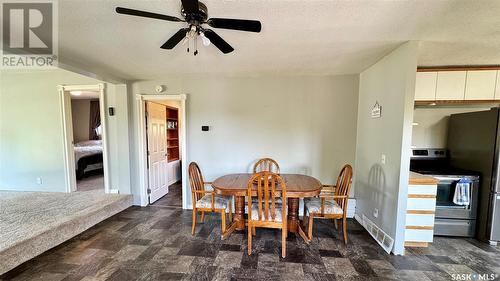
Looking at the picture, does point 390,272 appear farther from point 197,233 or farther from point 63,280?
point 63,280

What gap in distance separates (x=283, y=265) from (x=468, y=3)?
2.72 m

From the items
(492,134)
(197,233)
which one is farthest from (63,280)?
(492,134)

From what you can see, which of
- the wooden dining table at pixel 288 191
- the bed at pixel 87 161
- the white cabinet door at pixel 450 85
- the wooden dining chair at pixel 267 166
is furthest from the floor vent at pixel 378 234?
the bed at pixel 87 161

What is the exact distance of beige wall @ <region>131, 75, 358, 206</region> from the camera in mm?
3201

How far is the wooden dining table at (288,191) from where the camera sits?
229cm

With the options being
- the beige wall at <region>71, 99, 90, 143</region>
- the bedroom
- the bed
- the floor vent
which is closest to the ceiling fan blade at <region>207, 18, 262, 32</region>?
the floor vent

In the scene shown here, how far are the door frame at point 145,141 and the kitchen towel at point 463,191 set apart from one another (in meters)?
3.94

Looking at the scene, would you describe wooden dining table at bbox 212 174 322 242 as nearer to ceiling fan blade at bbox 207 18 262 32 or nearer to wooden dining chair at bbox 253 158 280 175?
wooden dining chair at bbox 253 158 280 175

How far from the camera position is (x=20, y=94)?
3668 millimetres

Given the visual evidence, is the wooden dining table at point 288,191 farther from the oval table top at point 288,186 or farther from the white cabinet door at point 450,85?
the white cabinet door at point 450,85

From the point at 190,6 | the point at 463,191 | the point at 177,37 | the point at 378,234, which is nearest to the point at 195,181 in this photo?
the point at 177,37

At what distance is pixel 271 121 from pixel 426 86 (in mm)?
2154

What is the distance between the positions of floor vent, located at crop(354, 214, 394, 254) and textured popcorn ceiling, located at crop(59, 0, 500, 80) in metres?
2.22

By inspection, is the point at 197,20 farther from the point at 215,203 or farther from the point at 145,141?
the point at 145,141
